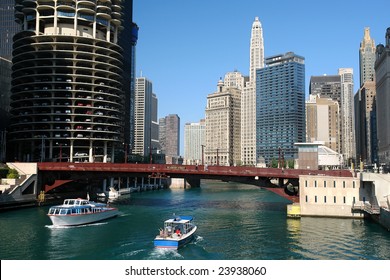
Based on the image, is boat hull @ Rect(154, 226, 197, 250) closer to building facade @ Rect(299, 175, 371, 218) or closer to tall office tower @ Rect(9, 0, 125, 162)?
building facade @ Rect(299, 175, 371, 218)

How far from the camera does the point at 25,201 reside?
103688 mm

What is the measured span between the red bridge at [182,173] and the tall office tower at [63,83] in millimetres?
36668

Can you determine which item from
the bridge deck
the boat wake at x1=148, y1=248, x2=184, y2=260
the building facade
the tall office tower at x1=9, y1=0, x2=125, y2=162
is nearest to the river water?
the boat wake at x1=148, y1=248, x2=184, y2=260

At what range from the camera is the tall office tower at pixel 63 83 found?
152 m

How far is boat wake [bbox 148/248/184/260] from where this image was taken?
51.9 metres

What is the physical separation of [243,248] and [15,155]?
134576 millimetres

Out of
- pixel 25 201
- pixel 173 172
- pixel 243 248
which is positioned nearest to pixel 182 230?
pixel 243 248

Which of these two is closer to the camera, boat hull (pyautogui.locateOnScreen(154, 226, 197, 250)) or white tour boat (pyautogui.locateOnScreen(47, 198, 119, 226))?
boat hull (pyautogui.locateOnScreen(154, 226, 197, 250))

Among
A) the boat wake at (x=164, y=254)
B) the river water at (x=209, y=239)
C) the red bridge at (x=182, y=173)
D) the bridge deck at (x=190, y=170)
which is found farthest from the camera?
the red bridge at (x=182, y=173)

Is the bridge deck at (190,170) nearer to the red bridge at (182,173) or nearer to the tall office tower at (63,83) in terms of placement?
the red bridge at (182,173)

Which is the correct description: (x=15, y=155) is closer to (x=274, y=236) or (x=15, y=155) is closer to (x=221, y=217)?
(x=221, y=217)

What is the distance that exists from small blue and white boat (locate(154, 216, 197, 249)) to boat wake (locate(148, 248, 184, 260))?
889 mm

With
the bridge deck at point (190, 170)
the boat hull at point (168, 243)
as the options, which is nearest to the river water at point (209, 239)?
the boat hull at point (168, 243)

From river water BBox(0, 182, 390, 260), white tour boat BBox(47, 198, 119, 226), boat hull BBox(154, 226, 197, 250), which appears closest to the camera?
river water BBox(0, 182, 390, 260)
